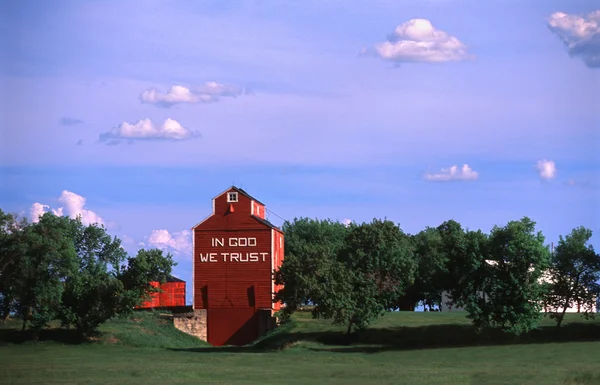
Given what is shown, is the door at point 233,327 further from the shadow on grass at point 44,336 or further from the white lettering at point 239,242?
the shadow on grass at point 44,336

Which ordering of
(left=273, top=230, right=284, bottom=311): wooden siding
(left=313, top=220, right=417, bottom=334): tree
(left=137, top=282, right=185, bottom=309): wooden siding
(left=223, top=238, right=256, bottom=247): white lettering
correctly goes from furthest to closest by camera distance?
(left=137, top=282, right=185, bottom=309): wooden siding
(left=273, top=230, right=284, bottom=311): wooden siding
(left=223, top=238, right=256, bottom=247): white lettering
(left=313, top=220, right=417, bottom=334): tree

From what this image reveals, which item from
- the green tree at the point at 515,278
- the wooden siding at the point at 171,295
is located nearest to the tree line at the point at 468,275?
the green tree at the point at 515,278

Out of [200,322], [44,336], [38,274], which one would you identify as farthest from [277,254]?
[38,274]

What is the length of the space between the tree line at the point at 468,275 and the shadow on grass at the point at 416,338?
1369 mm

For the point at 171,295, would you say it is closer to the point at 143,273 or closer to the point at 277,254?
the point at 277,254

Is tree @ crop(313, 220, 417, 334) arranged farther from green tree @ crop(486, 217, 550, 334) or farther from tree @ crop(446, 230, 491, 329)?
green tree @ crop(486, 217, 550, 334)

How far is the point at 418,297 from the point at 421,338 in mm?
46634

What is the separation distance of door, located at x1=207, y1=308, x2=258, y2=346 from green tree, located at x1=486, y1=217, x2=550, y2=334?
1233 inches

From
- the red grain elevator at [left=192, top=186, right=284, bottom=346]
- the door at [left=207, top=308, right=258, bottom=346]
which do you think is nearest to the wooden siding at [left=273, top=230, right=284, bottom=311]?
the red grain elevator at [left=192, top=186, right=284, bottom=346]

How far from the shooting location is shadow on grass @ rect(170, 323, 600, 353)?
80250 mm

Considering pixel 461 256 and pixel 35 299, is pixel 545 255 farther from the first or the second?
pixel 35 299

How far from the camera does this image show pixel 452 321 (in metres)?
94.2

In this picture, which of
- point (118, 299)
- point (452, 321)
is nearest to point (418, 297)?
point (452, 321)

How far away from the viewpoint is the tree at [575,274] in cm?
8619
